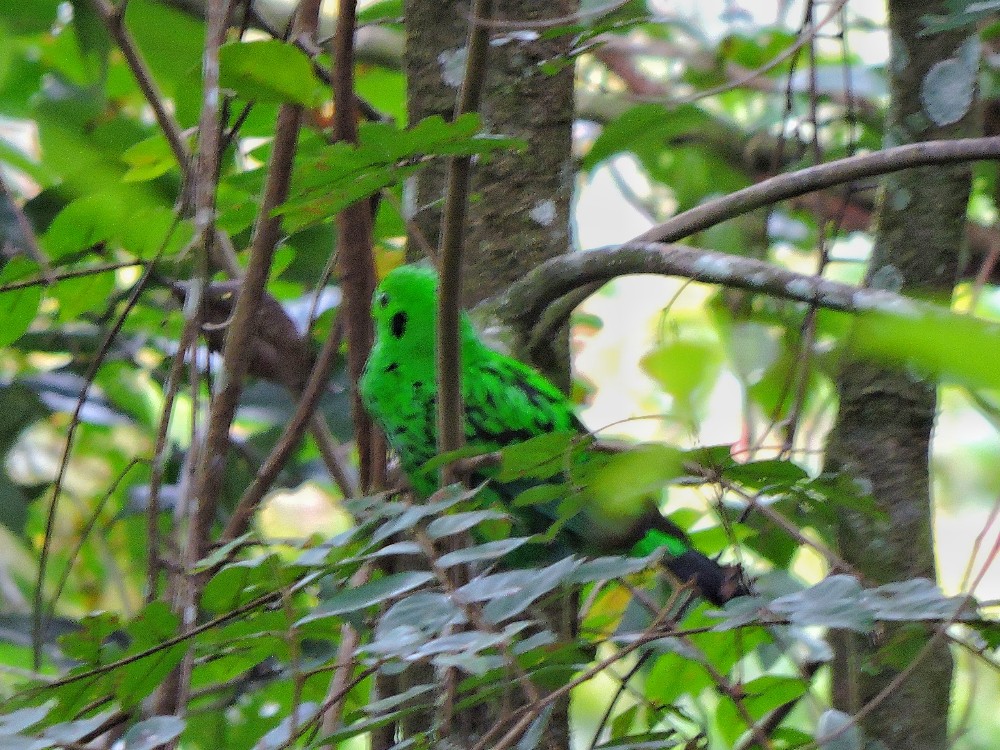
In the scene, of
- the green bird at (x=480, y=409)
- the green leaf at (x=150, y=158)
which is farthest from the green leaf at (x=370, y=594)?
the green leaf at (x=150, y=158)

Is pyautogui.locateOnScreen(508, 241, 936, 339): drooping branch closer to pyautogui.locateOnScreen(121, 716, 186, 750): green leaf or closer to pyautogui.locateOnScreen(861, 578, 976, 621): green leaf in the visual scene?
pyautogui.locateOnScreen(861, 578, 976, 621): green leaf

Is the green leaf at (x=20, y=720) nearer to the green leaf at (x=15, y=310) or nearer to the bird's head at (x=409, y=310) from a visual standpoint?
the green leaf at (x=15, y=310)

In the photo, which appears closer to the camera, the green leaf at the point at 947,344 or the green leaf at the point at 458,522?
the green leaf at the point at 947,344

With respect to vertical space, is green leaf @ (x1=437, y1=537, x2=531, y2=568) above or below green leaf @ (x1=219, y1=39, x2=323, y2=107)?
below

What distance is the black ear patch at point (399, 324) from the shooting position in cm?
234

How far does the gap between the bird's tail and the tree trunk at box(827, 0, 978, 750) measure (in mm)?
233

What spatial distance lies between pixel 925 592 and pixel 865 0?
11.7 feet

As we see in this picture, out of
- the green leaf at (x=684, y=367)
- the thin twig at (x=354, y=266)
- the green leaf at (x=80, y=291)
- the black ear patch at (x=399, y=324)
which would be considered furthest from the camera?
the black ear patch at (x=399, y=324)

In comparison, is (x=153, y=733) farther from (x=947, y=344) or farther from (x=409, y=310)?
(x=409, y=310)

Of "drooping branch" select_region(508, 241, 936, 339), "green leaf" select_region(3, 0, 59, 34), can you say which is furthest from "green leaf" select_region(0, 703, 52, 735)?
"green leaf" select_region(3, 0, 59, 34)

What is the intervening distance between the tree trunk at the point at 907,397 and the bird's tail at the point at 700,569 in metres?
0.23

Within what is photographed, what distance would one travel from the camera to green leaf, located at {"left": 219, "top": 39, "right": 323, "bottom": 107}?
1.35m

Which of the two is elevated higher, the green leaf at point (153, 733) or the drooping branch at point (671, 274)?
the drooping branch at point (671, 274)

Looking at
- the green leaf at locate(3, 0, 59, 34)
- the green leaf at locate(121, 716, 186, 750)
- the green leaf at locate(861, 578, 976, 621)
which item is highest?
the green leaf at locate(3, 0, 59, 34)
